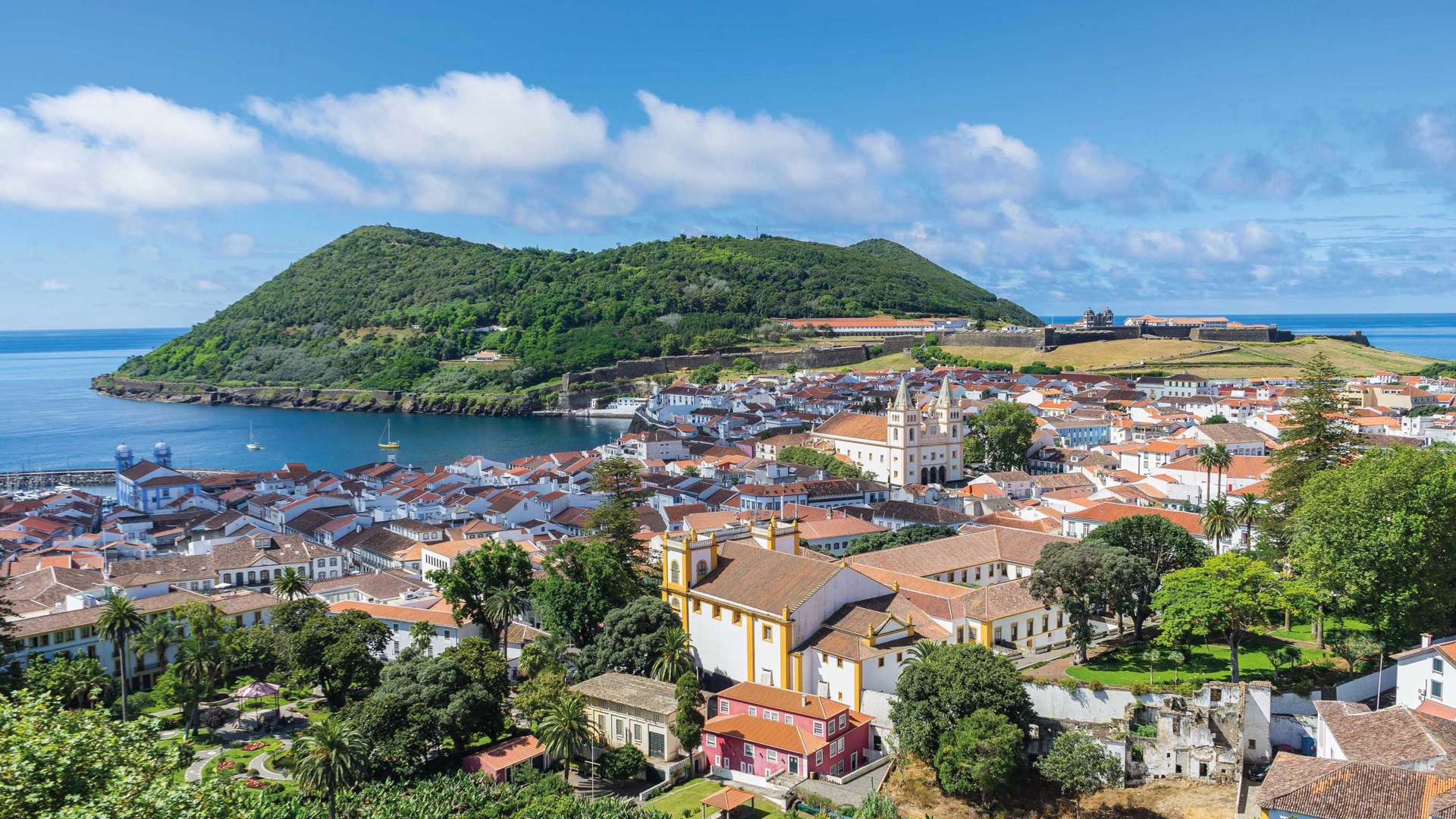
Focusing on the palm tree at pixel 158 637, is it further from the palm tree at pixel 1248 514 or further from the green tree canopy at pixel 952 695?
the palm tree at pixel 1248 514

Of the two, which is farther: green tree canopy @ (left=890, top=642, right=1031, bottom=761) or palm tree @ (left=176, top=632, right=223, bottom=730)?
palm tree @ (left=176, top=632, right=223, bottom=730)

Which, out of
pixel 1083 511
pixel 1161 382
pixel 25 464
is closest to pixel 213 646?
pixel 1083 511

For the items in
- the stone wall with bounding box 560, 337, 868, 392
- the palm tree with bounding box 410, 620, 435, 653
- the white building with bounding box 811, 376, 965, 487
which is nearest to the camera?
the palm tree with bounding box 410, 620, 435, 653

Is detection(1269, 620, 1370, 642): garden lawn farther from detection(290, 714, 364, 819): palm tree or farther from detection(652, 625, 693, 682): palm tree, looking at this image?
detection(290, 714, 364, 819): palm tree

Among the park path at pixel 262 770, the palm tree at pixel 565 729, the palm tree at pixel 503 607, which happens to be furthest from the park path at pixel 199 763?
the palm tree at pixel 565 729

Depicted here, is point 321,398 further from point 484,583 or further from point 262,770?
point 262,770

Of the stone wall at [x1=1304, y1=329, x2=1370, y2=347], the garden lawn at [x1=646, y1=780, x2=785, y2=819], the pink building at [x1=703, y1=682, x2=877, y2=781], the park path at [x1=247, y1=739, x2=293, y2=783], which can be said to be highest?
the stone wall at [x1=1304, y1=329, x2=1370, y2=347]

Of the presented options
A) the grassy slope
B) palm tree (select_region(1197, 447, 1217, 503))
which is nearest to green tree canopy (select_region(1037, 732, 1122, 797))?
palm tree (select_region(1197, 447, 1217, 503))

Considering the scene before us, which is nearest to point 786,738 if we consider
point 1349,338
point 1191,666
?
point 1191,666
